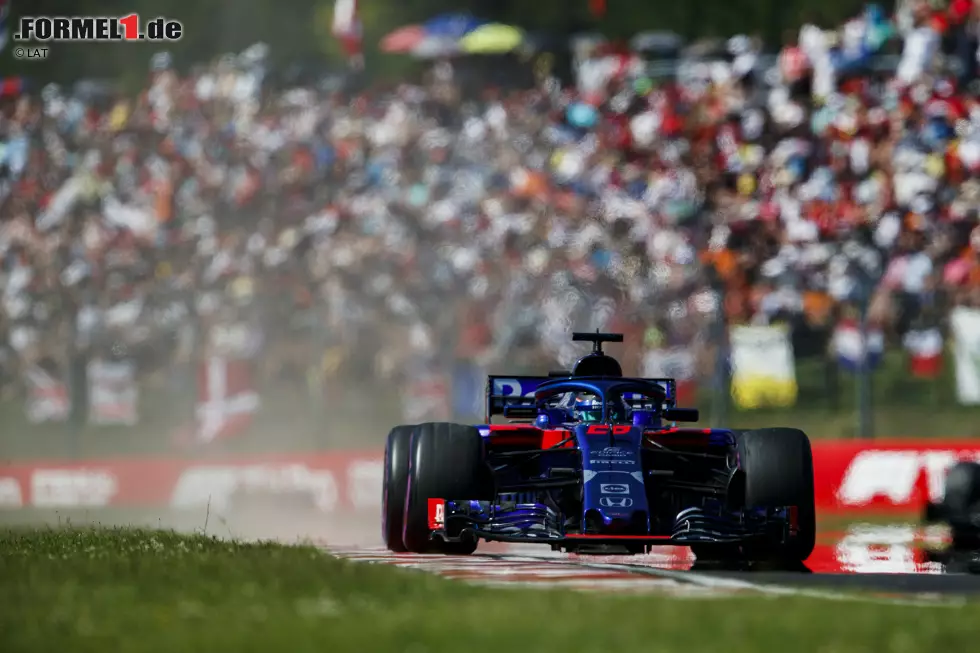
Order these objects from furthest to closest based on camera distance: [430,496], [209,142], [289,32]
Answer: [289,32]
[209,142]
[430,496]

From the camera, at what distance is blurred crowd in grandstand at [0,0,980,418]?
70.2ft

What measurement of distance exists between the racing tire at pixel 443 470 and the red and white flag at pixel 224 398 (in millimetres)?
13779

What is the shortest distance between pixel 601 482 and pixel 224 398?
15.4 m

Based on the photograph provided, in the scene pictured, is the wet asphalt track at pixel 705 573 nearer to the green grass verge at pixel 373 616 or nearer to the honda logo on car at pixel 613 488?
the honda logo on car at pixel 613 488

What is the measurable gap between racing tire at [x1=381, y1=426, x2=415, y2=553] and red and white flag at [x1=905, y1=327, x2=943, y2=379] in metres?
8.14

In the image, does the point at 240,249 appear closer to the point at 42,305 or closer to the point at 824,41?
the point at 42,305

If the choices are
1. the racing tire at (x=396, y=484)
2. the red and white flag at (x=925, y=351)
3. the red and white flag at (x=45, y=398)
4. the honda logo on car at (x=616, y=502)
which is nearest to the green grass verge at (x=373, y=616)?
the honda logo on car at (x=616, y=502)

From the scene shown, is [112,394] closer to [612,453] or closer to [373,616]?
[612,453]

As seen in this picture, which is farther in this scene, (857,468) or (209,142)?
(209,142)

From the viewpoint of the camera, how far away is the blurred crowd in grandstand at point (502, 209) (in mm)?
21406

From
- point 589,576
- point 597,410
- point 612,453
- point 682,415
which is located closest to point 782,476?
point 612,453

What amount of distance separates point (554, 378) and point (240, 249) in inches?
620

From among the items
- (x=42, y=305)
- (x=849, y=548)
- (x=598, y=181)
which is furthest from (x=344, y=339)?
(x=849, y=548)

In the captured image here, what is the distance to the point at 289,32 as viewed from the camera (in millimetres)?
34188
